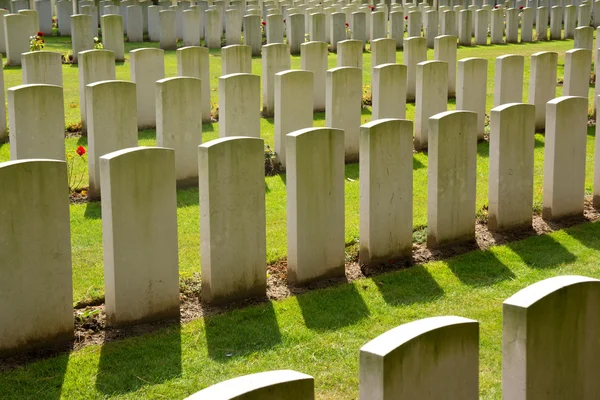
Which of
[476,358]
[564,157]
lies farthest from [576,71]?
[476,358]

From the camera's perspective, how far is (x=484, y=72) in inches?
420

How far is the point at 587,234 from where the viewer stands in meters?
7.95

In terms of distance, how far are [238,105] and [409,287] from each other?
327 centimetres

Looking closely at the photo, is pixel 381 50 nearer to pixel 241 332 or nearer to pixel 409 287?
pixel 409 287

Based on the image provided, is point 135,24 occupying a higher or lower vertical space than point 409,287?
higher

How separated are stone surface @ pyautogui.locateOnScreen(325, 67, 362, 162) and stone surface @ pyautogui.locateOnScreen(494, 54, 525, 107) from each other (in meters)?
2.00

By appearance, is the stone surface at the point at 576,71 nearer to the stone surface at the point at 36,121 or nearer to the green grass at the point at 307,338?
the green grass at the point at 307,338

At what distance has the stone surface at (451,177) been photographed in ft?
23.9

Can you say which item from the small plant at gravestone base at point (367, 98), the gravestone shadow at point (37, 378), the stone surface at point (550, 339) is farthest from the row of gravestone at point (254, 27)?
the stone surface at point (550, 339)

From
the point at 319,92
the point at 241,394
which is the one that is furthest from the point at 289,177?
the point at 319,92

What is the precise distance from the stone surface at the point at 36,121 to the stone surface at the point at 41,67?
7.76 feet

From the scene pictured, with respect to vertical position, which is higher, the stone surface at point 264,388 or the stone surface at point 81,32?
the stone surface at point 81,32

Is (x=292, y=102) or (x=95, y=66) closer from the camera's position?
(x=292, y=102)

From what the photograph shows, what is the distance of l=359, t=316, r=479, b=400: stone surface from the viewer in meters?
3.28
